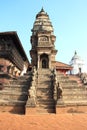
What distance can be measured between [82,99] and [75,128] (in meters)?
8.13

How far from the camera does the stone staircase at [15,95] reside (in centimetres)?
2156

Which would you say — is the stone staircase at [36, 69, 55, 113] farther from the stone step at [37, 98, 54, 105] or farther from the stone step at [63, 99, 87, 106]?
the stone step at [63, 99, 87, 106]

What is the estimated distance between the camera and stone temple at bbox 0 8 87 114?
21281 mm

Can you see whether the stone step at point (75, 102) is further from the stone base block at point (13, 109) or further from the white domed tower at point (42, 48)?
the white domed tower at point (42, 48)

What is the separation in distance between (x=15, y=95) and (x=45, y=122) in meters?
7.40

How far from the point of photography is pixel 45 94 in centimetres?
2323

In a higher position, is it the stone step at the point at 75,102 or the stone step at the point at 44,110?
the stone step at the point at 75,102

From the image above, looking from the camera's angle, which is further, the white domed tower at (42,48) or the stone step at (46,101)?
the white domed tower at (42,48)

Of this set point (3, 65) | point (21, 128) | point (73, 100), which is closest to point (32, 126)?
point (21, 128)

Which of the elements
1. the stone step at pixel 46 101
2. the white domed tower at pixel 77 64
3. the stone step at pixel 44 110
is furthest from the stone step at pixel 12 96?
the white domed tower at pixel 77 64

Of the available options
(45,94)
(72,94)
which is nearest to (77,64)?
(72,94)

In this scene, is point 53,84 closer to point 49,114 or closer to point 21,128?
point 49,114

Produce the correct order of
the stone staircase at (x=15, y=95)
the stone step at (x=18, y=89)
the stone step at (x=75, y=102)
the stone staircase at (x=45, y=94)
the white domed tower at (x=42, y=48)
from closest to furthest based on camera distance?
the stone staircase at (x=45, y=94), the stone step at (x=75, y=102), the stone staircase at (x=15, y=95), the stone step at (x=18, y=89), the white domed tower at (x=42, y=48)

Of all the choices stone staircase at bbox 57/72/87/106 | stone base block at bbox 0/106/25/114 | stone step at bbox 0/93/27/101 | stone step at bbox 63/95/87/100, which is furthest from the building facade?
stone step at bbox 63/95/87/100
